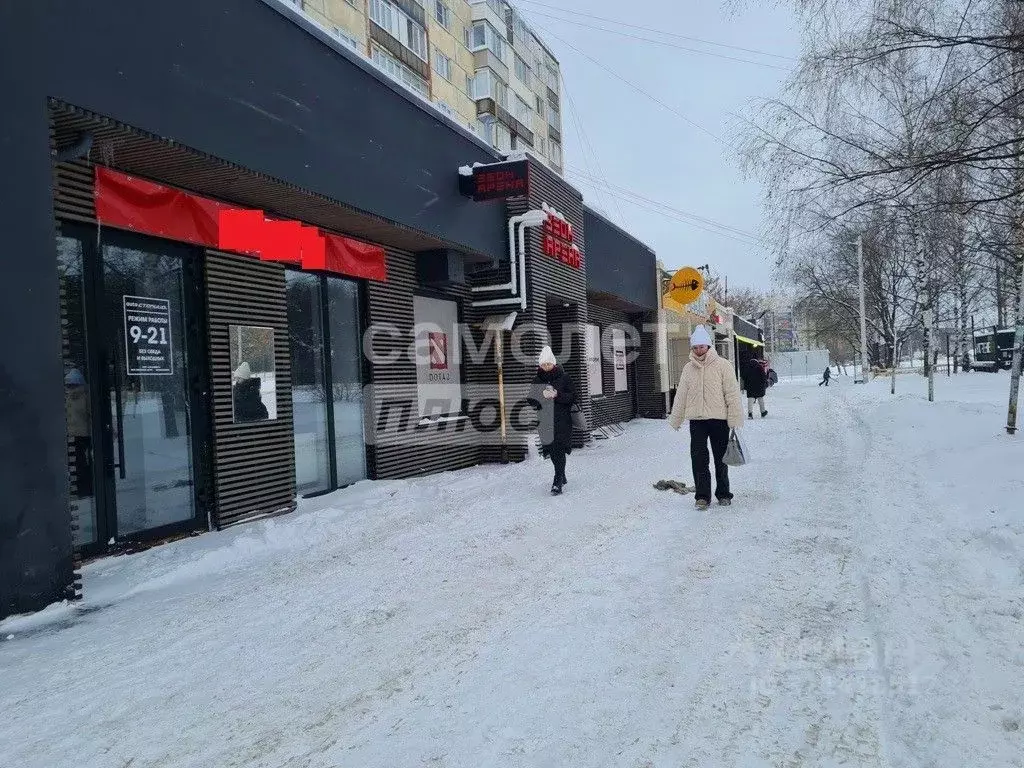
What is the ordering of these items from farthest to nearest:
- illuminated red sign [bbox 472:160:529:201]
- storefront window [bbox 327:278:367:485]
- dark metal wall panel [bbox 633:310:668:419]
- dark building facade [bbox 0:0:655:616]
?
dark metal wall panel [bbox 633:310:668:419], illuminated red sign [bbox 472:160:529:201], storefront window [bbox 327:278:367:485], dark building facade [bbox 0:0:655:616]

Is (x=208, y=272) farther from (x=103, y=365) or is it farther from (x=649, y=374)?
(x=649, y=374)

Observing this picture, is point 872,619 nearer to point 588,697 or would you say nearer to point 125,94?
point 588,697

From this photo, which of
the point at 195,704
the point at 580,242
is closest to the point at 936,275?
the point at 580,242

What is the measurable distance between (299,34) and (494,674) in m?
5.83

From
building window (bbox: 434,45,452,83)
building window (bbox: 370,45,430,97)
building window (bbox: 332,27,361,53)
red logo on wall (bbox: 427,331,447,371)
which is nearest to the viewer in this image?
building window (bbox: 332,27,361,53)

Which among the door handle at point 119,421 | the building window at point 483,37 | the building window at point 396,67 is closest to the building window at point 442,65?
the building window at point 396,67

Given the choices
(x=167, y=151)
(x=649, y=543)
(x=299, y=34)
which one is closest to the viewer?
(x=167, y=151)

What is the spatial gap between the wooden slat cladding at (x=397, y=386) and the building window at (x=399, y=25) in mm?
20015

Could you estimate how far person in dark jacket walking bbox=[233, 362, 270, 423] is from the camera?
666cm

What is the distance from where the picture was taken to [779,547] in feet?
16.8

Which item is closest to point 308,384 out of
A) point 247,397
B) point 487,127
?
point 247,397

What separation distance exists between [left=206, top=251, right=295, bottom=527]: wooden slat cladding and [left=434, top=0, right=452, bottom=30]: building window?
27267mm

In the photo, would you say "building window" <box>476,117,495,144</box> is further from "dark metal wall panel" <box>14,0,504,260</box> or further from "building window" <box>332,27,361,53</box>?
"dark metal wall panel" <box>14,0,504,260</box>

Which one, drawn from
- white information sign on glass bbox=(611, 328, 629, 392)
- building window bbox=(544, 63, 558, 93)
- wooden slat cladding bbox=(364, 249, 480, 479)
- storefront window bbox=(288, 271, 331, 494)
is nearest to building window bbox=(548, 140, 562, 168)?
building window bbox=(544, 63, 558, 93)
